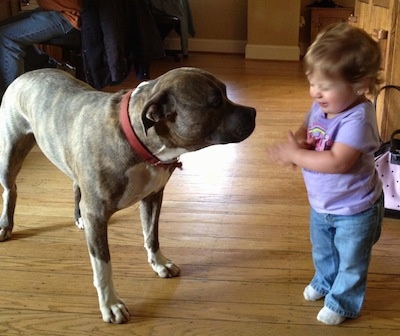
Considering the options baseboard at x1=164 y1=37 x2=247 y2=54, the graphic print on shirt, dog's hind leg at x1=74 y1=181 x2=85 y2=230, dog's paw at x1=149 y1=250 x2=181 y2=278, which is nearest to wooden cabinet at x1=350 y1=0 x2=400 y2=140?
the graphic print on shirt

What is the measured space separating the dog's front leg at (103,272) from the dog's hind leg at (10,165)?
0.54 meters

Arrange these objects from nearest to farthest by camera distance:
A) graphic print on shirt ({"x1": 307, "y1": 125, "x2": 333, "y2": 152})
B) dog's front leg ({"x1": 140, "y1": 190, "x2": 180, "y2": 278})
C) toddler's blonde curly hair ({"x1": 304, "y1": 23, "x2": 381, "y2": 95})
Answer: toddler's blonde curly hair ({"x1": 304, "y1": 23, "x2": 381, "y2": 95}) → graphic print on shirt ({"x1": 307, "y1": 125, "x2": 333, "y2": 152}) → dog's front leg ({"x1": 140, "y1": 190, "x2": 180, "y2": 278})

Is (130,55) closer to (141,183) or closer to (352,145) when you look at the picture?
(141,183)

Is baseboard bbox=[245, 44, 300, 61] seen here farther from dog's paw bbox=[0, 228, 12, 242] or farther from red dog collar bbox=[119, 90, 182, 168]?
red dog collar bbox=[119, 90, 182, 168]

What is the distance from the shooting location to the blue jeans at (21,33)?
2.91 meters

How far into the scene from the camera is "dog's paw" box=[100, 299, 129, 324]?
1545mm

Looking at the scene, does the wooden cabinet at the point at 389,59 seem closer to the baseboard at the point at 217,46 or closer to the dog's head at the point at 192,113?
the dog's head at the point at 192,113

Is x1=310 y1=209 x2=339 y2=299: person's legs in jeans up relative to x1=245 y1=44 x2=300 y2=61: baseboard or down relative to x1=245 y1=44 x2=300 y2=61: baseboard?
up

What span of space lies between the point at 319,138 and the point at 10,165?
1.12 metres

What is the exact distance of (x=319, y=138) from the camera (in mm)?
1416

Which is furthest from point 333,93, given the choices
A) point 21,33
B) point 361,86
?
point 21,33

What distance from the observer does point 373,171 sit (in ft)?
4.66

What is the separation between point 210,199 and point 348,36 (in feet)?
3.94

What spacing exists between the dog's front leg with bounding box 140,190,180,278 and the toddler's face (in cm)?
63
